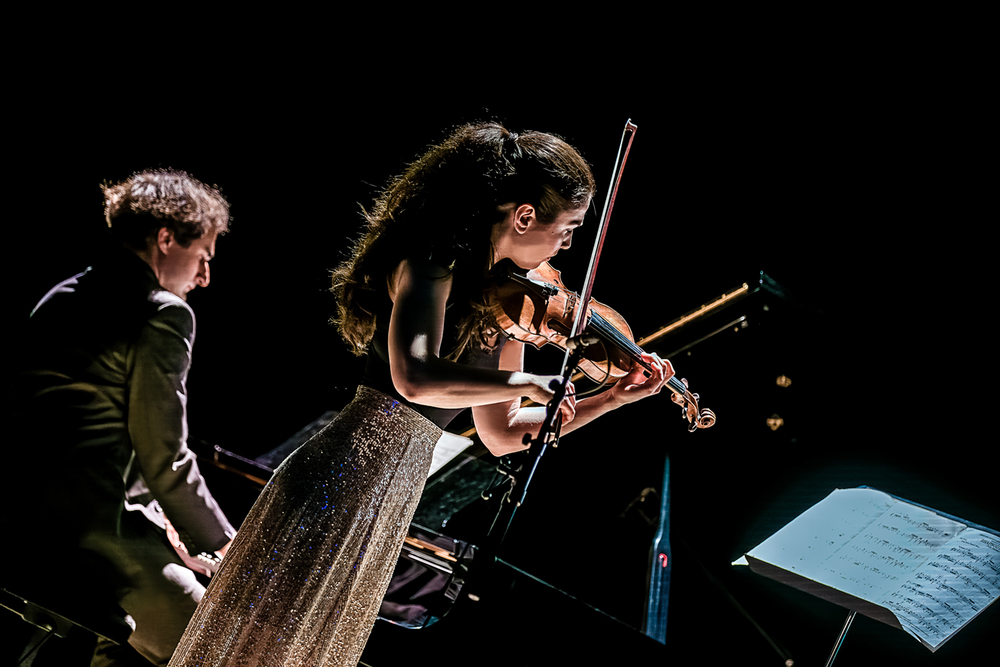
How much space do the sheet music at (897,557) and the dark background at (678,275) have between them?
0.98 feet

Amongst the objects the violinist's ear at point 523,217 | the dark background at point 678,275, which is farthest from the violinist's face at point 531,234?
the dark background at point 678,275

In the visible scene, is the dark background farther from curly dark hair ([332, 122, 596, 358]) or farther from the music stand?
curly dark hair ([332, 122, 596, 358])

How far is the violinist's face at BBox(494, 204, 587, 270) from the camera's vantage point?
5.05 feet

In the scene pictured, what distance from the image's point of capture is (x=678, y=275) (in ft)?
9.82

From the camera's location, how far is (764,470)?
2400 mm

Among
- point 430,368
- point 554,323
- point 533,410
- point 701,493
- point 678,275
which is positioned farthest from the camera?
point 678,275

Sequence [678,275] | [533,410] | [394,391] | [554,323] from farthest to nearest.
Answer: [678,275]
[533,410]
[554,323]
[394,391]

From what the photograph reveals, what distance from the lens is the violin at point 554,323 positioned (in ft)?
5.28

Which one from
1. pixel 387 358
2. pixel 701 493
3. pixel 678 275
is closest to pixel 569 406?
pixel 387 358

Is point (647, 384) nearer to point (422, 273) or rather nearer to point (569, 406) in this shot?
point (569, 406)

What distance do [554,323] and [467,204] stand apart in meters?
0.37

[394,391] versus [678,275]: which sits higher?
[678,275]

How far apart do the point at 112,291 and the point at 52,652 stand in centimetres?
91

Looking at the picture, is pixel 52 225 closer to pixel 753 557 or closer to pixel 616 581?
pixel 616 581
